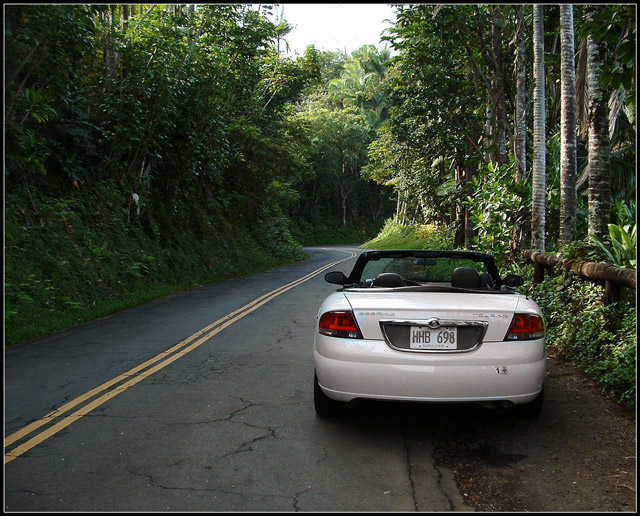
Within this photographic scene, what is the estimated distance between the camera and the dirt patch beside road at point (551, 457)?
12.6 feet

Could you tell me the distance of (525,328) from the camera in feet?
16.0

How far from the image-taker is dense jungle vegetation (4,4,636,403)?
888cm

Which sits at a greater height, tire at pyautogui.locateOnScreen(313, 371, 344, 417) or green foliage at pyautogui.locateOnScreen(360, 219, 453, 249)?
tire at pyautogui.locateOnScreen(313, 371, 344, 417)

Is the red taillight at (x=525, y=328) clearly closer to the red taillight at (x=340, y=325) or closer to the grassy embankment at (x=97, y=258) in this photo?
the red taillight at (x=340, y=325)

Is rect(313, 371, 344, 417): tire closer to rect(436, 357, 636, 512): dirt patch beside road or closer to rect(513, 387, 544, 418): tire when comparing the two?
rect(436, 357, 636, 512): dirt patch beside road

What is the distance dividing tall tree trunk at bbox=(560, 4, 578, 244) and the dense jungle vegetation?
33 mm

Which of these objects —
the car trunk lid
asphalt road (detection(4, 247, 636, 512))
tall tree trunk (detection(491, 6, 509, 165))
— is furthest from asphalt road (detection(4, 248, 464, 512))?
tall tree trunk (detection(491, 6, 509, 165))

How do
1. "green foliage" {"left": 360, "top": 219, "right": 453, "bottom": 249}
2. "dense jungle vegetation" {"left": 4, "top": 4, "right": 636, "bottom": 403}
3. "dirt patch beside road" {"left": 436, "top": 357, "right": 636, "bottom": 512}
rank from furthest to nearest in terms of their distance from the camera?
"green foliage" {"left": 360, "top": 219, "right": 453, "bottom": 249}
"dense jungle vegetation" {"left": 4, "top": 4, "right": 636, "bottom": 403}
"dirt patch beside road" {"left": 436, "top": 357, "right": 636, "bottom": 512}

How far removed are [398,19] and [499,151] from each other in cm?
452

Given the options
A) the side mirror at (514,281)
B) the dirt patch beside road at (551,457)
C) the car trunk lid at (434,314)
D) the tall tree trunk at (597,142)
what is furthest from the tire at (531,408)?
the tall tree trunk at (597,142)

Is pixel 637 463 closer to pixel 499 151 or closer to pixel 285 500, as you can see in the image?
pixel 285 500

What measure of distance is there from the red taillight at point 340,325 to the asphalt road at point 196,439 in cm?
84

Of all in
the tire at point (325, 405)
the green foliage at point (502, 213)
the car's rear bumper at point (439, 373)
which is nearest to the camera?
the car's rear bumper at point (439, 373)

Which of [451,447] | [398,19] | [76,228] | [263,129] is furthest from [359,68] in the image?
[451,447]
